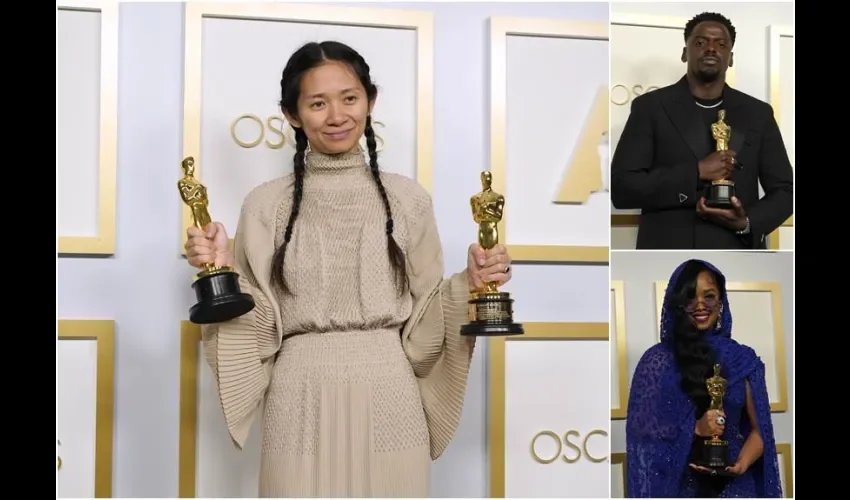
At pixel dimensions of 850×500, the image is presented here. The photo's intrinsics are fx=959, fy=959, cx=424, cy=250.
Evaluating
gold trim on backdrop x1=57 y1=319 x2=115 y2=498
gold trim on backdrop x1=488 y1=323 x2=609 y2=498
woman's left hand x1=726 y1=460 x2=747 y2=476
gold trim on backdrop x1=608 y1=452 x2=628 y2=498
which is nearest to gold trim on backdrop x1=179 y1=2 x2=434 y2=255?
gold trim on backdrop x1=57 y1=319 x2=115 y2=498

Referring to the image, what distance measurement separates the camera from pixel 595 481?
2.60 m

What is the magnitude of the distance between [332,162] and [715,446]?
3.38 ft

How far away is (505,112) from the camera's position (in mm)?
2543

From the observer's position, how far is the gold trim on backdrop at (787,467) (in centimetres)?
219

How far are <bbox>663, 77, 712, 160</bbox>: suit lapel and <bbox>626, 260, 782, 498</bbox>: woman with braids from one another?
288 millimetres

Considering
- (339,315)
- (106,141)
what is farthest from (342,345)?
(106,141)

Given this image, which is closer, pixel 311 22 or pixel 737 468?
pixel 737 468

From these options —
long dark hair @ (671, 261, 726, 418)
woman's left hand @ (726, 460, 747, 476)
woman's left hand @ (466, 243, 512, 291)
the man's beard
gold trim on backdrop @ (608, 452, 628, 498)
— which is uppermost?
the man's beard

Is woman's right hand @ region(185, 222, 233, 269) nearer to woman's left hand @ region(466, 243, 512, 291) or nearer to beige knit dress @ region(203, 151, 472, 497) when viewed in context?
beige knit dress @ region(203, 151, 472, 497)

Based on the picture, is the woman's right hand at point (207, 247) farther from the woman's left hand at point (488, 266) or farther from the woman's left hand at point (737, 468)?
the woman's left hand at point (737, 468)

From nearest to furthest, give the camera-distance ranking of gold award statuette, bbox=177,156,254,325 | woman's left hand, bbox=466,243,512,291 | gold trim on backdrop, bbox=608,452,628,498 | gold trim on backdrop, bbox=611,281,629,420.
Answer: gold award statuette, bbox=177,156,254,325, woman's left hand, bbox=466,243,512,291, gold trim on backdrop, bbox=611,281,629,420, gold trim on backdrop, bbox=608,452,628,498

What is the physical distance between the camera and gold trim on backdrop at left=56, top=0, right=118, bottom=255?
93.2 inches

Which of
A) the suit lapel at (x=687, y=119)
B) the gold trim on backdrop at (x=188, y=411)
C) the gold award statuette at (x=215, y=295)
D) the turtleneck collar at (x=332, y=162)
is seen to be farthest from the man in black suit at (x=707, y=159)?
the gold trim on backdrop at (x=188, y=411)

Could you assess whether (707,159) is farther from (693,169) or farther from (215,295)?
(215,295)
